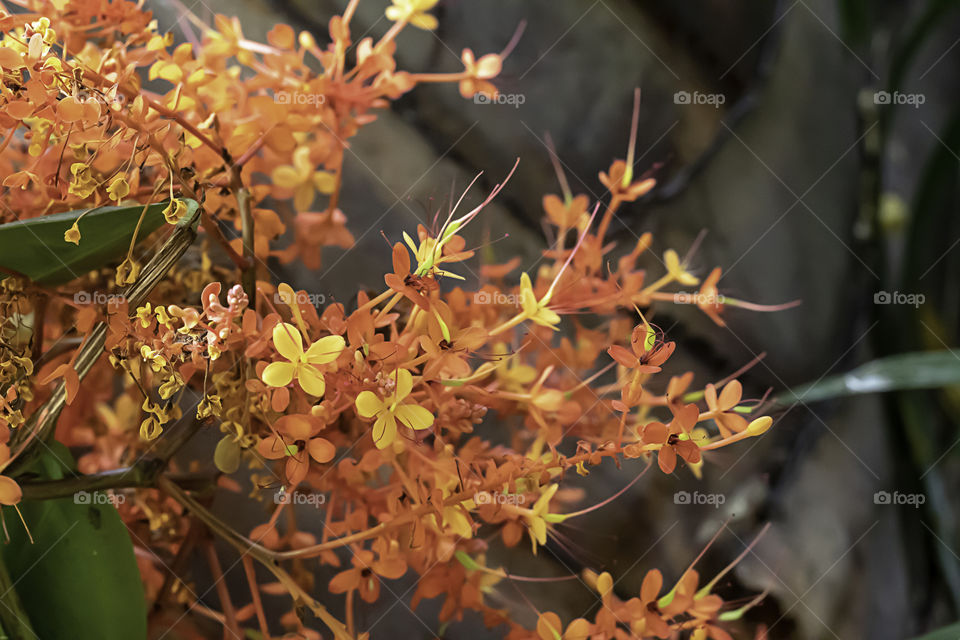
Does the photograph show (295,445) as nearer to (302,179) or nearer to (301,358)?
(301,358)

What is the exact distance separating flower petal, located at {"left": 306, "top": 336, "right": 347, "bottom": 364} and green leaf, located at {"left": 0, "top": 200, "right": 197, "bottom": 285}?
0.08 metres

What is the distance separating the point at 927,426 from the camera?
885 millimetres

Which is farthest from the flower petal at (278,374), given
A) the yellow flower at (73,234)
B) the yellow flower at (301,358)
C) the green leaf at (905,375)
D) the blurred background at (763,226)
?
the green leaf at (905,375)

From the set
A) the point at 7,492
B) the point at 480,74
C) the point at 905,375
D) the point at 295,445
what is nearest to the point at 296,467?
the point at 295,445

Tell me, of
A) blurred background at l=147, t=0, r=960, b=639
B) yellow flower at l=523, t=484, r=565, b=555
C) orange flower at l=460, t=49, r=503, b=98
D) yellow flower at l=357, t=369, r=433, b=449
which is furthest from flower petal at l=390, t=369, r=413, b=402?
blurred background at l=147, t=0, r=960, b=639

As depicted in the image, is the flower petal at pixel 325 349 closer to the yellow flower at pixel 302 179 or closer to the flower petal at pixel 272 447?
the flower petal at pixel 272 447

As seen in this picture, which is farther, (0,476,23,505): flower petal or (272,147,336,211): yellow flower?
(272,147,336,211): yellow flower

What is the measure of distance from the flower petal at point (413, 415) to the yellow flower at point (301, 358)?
4 cm

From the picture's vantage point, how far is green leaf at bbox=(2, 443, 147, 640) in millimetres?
340

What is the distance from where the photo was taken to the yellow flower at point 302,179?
1.46 feet

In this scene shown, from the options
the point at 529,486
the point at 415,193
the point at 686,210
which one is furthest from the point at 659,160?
the point at 529,486

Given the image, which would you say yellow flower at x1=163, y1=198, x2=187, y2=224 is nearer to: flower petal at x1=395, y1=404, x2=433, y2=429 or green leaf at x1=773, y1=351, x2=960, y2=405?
flower petal at x1=395, y1=404, x2=433, y2=429

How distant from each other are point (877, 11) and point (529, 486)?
3.06 feet

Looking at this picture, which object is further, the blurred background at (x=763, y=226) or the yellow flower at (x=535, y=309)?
the blurred background at (x=763, y=226)
